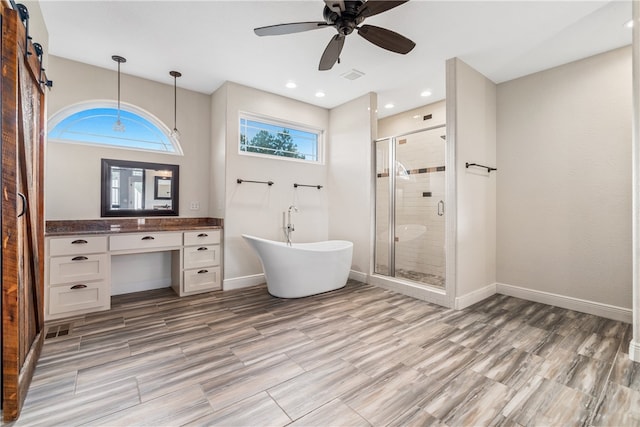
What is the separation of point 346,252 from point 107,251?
2.72m

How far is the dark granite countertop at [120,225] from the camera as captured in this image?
312 centimetres

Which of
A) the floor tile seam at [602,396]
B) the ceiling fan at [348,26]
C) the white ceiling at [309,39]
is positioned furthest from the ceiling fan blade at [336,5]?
the floor tile seam at [602,396]

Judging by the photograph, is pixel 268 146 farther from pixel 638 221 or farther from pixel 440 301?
pixel 638 221

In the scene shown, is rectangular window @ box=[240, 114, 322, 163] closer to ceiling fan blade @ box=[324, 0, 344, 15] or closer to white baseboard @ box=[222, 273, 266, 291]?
white baseboard @ box=[222, 273, 266, 291]

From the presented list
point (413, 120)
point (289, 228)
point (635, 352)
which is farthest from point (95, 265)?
point (413, 120)

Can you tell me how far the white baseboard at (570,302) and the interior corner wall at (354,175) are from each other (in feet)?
5.95

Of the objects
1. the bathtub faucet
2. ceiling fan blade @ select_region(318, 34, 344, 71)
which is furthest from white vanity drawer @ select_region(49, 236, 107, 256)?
ceiling fan blade @ select_region(318, 34, 344, 71)

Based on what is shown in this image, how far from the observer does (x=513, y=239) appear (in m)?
3.65

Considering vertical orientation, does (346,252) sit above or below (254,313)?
above

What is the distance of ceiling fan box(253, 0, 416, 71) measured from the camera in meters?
1.90

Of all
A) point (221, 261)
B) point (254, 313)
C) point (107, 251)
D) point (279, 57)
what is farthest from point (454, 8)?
point (107, 251)

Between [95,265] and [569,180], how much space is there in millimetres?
5165

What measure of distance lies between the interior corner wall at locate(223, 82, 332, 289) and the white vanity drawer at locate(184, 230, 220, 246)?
135 millimetres

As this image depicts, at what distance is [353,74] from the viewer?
3.56m
